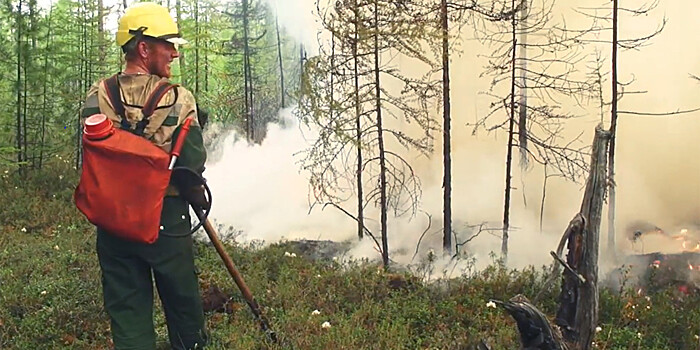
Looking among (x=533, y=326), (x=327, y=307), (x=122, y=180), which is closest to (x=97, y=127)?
(x=122, y=180)

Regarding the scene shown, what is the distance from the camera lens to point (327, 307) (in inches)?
260

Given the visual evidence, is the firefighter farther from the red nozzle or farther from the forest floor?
the forest floor

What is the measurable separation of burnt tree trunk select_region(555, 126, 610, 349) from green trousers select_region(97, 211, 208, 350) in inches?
116

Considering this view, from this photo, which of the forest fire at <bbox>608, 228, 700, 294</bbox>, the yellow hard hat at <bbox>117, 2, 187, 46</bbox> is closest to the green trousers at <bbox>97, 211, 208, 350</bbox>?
the yellow hard hat at <bbox>117, 2, 187, 46</bbox>

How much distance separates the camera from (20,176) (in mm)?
14289

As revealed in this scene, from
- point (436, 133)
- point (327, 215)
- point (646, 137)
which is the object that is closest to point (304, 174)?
point (327, 215)

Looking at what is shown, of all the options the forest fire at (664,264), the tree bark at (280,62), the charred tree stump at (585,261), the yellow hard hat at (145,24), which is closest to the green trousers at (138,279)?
the yellow hard hat at (145,24)

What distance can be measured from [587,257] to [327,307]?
2906 mm

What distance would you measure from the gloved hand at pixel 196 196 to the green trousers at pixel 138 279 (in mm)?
280

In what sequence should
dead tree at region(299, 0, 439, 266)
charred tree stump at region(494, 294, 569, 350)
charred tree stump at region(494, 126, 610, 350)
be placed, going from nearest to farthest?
charred tree stump at region(494, 294, 569, 350) < charred tree stump at region(494, 126, 610, 350) < dead tree at region(299, 0, 439, 266)

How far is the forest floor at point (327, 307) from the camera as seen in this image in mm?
5551

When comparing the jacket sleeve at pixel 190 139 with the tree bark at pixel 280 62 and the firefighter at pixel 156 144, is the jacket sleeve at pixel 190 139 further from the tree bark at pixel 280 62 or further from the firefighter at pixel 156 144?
the tree bark at pixel 280 62

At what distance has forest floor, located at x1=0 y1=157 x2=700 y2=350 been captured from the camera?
18.2 feet

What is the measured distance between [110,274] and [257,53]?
1010 cm
